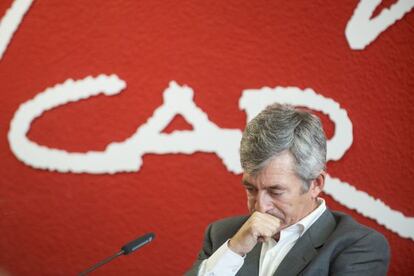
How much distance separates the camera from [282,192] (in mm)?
1840

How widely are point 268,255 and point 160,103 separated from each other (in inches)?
37.7

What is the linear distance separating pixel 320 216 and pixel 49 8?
161 centimetres

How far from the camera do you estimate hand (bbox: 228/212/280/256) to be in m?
1.83

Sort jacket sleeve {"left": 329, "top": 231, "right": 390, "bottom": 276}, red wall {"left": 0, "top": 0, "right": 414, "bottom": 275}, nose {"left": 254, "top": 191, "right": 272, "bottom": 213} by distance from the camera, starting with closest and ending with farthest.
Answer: jacket sleeve {"left": 329, "top": 231, "right": 390, "bottom": 276} < nose {"left": 254, "top": 191, "right": 272, "bottom": 213} < red wall {"left": 0, "top": 0, "right": 414, "bottom": 275}

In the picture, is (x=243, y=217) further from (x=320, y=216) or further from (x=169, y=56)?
(x=169, y=56)

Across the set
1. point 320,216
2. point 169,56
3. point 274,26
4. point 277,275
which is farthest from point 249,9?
point 277,275

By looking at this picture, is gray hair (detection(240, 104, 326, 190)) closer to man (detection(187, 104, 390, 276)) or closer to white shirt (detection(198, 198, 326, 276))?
man (detection(187, 104, 390, 276))

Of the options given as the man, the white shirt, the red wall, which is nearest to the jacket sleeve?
the man

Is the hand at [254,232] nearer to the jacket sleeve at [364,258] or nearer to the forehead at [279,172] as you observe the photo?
the forehead at [279,172]

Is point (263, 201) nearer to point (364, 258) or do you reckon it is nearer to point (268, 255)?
point (268, 255)

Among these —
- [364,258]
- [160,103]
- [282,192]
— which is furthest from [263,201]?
[160,103]

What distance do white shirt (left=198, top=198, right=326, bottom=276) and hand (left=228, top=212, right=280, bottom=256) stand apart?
0.09 ft

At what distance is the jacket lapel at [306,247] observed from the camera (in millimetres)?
1840

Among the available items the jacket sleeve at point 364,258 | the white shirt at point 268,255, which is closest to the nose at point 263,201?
the white shirt at point 268,255
